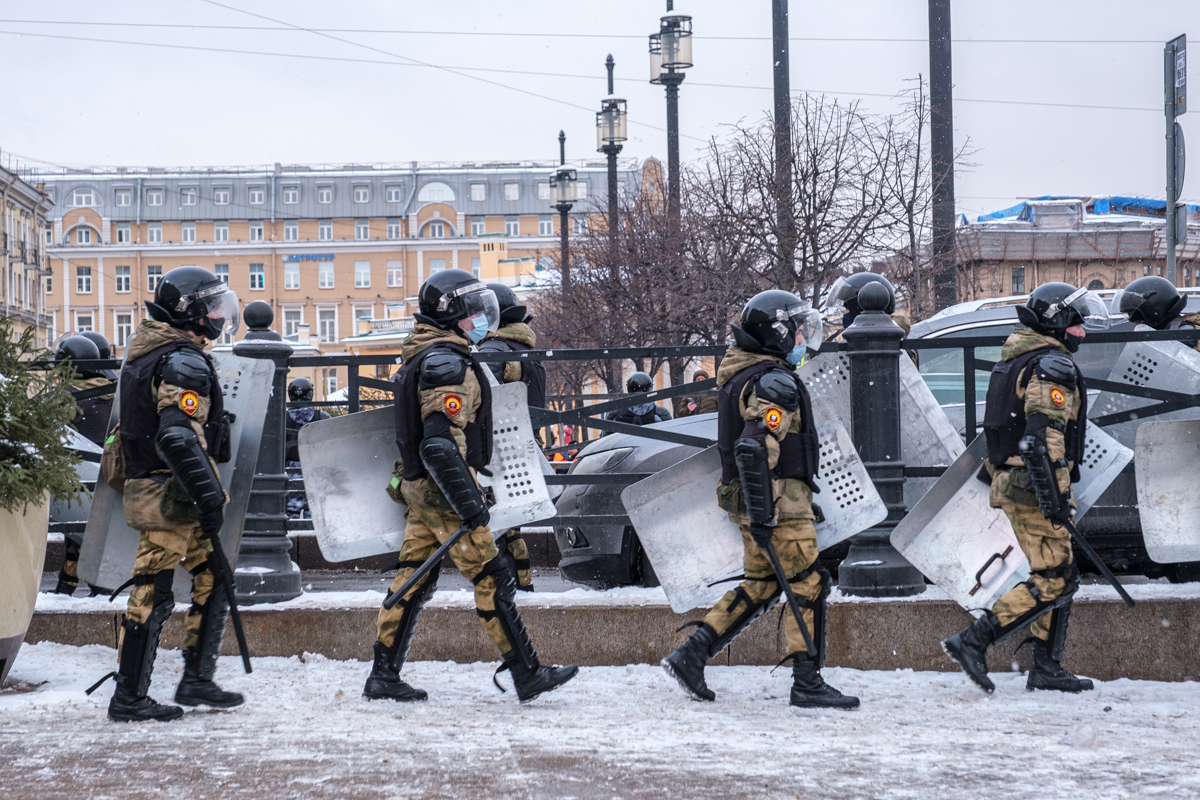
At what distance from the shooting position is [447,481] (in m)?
5.52

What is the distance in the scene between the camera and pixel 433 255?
3433 inches

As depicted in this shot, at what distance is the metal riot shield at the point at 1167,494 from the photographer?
6.31 metres

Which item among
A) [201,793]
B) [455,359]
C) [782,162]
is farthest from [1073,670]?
[782,162]

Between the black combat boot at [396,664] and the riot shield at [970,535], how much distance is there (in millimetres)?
2197

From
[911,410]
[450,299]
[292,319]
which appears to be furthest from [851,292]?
[292,319]

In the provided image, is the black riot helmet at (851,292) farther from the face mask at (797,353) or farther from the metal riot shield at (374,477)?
the metal riot shield at (374,477)

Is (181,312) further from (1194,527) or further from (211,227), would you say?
(211,227)

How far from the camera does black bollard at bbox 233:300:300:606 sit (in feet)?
22.0

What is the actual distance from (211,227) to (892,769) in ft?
291

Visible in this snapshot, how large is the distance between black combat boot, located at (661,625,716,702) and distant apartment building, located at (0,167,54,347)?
5985 cm

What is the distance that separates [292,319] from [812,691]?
83732mm

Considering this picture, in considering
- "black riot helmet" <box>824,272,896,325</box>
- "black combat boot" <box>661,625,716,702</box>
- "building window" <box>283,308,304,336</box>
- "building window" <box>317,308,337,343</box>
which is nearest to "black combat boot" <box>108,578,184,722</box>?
"black combat boot" <box>661,625,716,702</box>

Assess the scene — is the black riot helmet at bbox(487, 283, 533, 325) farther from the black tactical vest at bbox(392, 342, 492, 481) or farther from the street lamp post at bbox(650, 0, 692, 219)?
the street lamp post at bbox(650, 0, 692, 219)

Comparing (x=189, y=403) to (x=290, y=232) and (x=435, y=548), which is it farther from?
(x=290, y=232)
